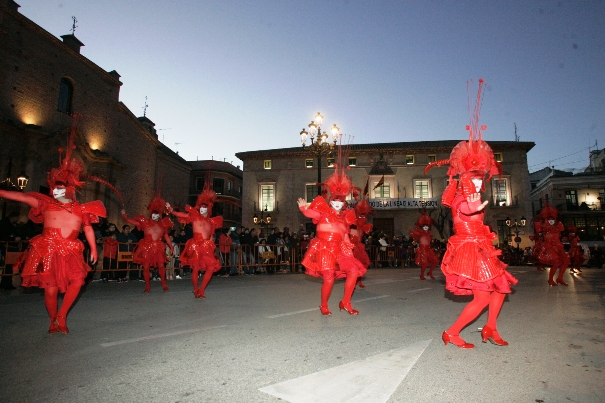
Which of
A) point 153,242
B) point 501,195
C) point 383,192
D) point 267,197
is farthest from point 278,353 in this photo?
point 501,195

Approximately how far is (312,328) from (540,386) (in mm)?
2492

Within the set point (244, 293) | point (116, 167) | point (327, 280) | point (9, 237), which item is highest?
point (116, 167)

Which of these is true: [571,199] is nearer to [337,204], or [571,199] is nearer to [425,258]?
[425,258]

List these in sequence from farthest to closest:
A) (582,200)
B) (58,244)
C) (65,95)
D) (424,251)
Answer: (582,200), (65,95), (424,251), (58,244)

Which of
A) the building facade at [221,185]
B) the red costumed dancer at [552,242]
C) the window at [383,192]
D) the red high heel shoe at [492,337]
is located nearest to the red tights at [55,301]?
the red high heel shoe at [492,337]

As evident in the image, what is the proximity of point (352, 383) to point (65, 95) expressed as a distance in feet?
84.9

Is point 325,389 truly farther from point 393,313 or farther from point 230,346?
point 393,313

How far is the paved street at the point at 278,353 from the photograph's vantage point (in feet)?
8.68

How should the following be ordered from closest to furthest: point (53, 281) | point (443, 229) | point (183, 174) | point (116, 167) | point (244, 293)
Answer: point (53, 281)
point (244, 293)
point (116, 167)
point (443, 229)
point (183, 174)

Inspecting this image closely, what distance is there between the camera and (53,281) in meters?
4.44

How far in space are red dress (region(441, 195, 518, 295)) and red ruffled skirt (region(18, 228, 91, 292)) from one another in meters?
4.39

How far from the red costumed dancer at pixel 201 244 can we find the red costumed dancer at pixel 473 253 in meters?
4.81

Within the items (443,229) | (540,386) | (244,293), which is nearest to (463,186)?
(540,386)

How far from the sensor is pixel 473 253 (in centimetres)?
390
